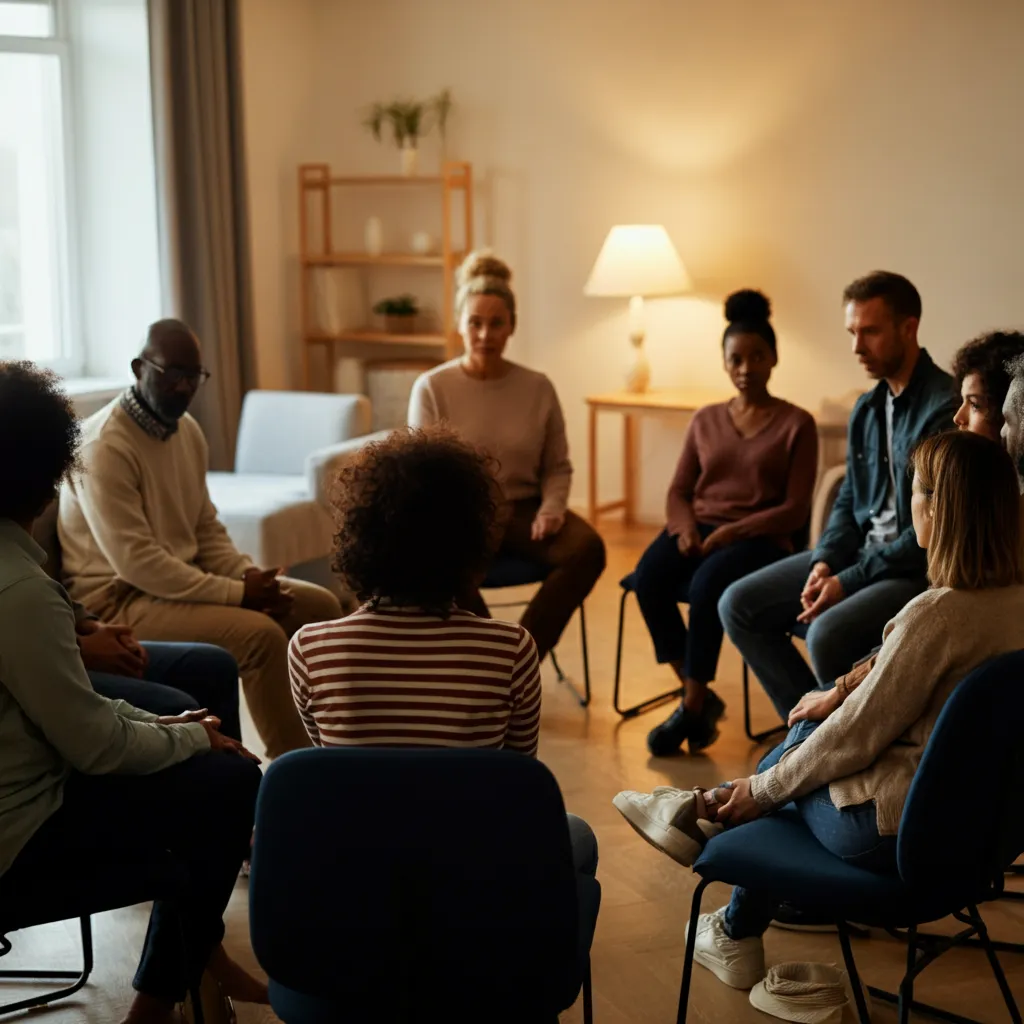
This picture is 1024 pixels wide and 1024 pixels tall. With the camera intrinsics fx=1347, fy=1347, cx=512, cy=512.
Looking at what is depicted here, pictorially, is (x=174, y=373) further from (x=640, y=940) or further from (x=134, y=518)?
(x=640, y=940)

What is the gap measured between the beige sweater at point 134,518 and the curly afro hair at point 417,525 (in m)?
1.28

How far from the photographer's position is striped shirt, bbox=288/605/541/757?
173 cm

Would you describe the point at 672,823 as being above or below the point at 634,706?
above

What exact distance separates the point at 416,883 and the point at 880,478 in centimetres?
205

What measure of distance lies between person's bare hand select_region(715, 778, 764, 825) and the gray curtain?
4.06 metres

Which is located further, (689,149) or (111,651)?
(689,149)

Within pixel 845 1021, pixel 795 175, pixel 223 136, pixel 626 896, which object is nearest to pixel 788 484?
pixel 626 896

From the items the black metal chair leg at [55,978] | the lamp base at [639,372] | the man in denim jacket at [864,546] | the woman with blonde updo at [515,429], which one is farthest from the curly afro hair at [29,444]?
the lamp base at [639,372]

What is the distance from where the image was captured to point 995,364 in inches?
108

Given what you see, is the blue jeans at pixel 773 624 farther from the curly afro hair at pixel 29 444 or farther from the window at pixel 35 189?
the window at pixel 35 189

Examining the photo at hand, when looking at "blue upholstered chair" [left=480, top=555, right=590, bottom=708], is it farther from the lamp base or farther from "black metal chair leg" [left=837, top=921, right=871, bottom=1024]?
the lamp base

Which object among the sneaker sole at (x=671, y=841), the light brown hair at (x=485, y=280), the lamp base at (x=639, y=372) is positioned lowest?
the sneaker sole at (x=671, y=841)

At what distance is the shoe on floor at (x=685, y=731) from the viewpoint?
3.54 meters

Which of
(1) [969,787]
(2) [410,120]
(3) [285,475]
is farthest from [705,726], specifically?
(2) [410,120]
